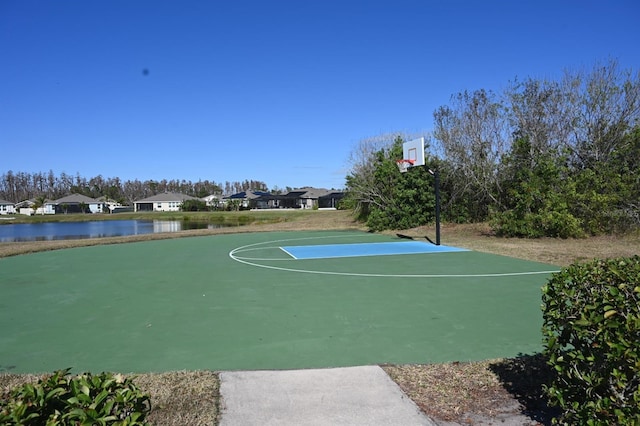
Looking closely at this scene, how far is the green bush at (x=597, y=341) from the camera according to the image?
226 centimetres

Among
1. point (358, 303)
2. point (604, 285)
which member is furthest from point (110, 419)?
point (358, 303)

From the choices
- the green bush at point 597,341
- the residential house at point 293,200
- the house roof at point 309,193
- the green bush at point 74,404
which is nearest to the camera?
the green bush at point 74,404

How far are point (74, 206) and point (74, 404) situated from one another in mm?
88901

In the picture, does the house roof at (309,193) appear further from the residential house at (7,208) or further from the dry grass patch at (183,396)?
the dry grass patch at (183,396)

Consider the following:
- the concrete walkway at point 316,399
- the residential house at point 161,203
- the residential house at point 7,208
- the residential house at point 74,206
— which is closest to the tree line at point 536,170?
the concrete walkway at point 316,399

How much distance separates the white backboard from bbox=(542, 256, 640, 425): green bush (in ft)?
49.8

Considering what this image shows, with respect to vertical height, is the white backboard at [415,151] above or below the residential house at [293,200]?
above

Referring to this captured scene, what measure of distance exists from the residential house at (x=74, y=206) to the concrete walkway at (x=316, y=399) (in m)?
84.9

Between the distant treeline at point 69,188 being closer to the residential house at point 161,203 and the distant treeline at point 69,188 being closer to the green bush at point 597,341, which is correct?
the residential house at point 161,203

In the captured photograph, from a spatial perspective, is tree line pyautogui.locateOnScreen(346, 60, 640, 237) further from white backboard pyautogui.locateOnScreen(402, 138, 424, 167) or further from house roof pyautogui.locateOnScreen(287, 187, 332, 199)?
house roof pyautogui.locateOnScreen(287, 187, 332, 199)

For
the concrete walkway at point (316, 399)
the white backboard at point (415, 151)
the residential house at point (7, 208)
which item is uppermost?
the white backboard at point (415, 151)

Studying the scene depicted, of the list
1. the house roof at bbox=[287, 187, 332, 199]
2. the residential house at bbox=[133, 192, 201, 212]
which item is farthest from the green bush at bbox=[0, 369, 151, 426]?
the residential house at bbox=[133, 192, 201, 212]

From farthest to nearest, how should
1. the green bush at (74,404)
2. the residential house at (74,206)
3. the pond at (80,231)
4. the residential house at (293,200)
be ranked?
the residential house at (74,206) → the residential house at (293,200) → the pond at (80,231) → the green bush at (74,404)

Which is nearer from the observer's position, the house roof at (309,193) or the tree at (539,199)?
the tree at (539,199)
